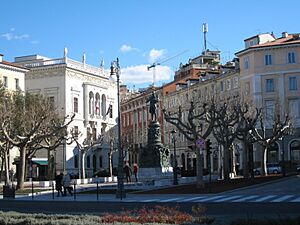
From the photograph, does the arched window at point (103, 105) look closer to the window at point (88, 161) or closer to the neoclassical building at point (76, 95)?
the neoclassical building at point (76, 95)

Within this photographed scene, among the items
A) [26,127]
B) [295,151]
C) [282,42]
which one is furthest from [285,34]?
[26,127]

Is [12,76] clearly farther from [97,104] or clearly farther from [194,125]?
[194,125]

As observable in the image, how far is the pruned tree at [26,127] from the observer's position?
146 feet

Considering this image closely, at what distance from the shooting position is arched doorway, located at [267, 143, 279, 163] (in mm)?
76812

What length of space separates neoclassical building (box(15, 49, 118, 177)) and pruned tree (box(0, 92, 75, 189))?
837 inches

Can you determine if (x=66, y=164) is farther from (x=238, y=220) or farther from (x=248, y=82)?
(x=238, y=220)

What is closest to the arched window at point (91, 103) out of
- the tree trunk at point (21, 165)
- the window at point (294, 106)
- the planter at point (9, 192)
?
the window at point (294, 106)

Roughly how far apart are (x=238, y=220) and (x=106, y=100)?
83.1 meters

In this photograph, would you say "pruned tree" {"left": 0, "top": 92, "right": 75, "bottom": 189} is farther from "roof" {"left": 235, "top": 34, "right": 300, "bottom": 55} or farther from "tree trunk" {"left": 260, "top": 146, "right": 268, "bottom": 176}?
"roof" {"left": 235, "top": 34, "right": 300, "bottom": 55}

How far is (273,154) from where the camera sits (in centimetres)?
7725

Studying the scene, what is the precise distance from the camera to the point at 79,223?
46.7ft

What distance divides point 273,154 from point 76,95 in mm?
31300

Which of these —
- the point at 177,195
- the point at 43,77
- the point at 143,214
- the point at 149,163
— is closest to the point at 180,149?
the point at 43,77

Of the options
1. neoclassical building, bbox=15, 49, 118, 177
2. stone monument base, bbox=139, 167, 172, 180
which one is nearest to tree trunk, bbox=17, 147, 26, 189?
stone monument base, bbox=139, 167, 172, 180
